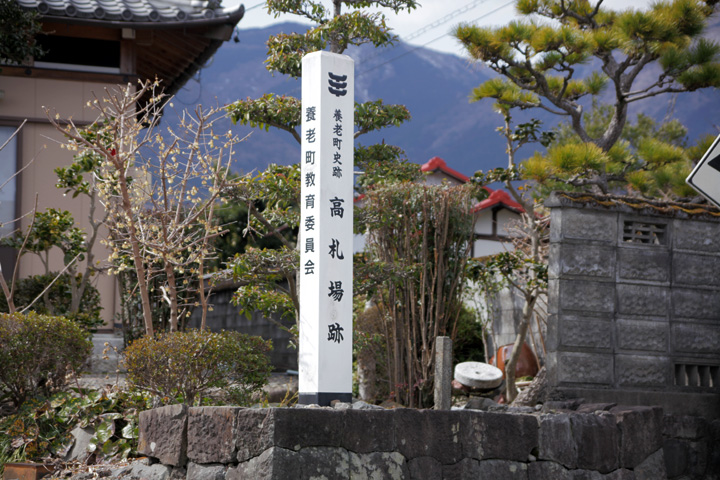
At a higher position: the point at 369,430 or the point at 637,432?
the point at 369,430

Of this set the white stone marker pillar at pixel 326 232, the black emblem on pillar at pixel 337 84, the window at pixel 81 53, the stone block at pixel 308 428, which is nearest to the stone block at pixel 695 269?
the white stone marker pillar at pixel 326 232

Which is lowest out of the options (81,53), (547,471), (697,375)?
(547,471)

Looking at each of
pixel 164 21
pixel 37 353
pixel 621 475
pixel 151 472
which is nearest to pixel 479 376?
pixel 621 475

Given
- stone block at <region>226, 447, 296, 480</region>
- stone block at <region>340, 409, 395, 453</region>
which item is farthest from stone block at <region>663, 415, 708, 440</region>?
stone block at <region>226, 447, 296, 480</region>

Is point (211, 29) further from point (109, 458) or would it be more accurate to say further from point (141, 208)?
point (109, 458)

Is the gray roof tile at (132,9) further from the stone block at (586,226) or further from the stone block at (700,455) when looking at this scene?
the stone block at (700,455)

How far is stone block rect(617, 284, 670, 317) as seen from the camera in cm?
750

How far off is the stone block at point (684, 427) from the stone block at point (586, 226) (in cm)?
176

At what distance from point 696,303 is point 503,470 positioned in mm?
3161

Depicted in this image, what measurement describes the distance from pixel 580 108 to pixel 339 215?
490 cm

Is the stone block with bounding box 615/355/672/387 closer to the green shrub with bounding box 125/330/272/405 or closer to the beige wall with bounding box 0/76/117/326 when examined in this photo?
the green shrub with bounding box 125/330/272/405

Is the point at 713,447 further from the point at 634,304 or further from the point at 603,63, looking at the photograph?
the point at 603,63

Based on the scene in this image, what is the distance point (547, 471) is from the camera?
6062mm

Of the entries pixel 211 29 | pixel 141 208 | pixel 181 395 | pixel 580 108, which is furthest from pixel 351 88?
pixel 211 29
